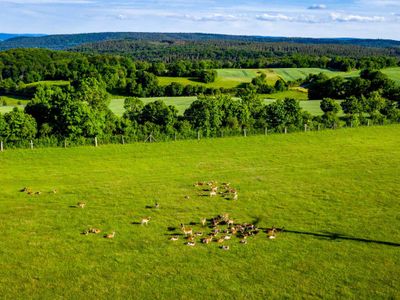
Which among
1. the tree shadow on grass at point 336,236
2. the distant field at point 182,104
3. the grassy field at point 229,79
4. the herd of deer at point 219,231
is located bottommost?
the distant field at point 182,104

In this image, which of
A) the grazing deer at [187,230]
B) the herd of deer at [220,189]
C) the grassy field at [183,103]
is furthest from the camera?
the grassy field at [183,103]

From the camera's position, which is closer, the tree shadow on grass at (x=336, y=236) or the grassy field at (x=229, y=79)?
the tree shadow on grass at (x=336, y=236)

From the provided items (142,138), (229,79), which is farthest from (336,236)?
(229,79)

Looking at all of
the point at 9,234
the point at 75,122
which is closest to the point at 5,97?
the point at 75,122

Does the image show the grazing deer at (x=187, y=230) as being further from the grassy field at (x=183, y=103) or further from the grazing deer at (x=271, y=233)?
the grassy field at (x=183, y=103)

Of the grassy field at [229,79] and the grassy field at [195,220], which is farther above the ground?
the grassy field at [195,220]

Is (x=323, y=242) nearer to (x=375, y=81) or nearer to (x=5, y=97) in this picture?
(x=375, y=81)

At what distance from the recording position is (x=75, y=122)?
199ft

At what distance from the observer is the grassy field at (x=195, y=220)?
2253 cm

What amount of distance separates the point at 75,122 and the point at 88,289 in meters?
41.7

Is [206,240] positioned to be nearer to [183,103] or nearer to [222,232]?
[222,232]

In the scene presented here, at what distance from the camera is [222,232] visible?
2900cm

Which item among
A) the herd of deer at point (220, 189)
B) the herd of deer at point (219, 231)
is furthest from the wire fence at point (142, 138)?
the herd of deer at point (219, 231)

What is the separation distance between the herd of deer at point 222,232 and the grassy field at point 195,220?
0.53 metres
